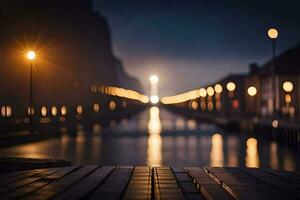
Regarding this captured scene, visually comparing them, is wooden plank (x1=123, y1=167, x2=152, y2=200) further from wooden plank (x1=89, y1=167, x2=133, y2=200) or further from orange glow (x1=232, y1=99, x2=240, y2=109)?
orange glow (x1=232, y1=99, x2=240, y2=109)

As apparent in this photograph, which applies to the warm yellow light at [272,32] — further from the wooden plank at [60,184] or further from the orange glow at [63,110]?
the orange glow at [63,110]

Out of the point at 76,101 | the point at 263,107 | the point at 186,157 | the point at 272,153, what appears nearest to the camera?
the point at 186,157

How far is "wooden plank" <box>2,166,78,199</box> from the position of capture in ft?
26.4

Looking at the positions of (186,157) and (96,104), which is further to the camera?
(96,104)

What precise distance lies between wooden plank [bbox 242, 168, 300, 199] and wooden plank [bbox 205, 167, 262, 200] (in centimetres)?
52

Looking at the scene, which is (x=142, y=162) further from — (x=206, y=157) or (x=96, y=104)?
(x=96, y=104)

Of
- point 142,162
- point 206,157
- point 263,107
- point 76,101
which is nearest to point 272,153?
point 206,157

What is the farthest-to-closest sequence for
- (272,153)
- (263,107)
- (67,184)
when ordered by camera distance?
1. (263,107)
2. (272,153)
3. (67,184)

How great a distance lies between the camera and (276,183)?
31.4ft

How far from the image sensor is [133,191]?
8500 millimetres

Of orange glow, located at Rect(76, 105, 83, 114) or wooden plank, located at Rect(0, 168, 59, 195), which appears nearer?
wooden plank, located at Rect(0, 168, 59, 195)

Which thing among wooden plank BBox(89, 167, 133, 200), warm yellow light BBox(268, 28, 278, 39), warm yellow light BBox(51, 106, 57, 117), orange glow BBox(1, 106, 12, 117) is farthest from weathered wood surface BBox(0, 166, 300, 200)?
warm yellow light BBox(51, 106, 57, 117)

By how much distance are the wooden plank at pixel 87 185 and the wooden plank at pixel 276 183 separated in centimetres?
305

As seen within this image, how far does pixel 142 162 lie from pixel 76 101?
316 ft
